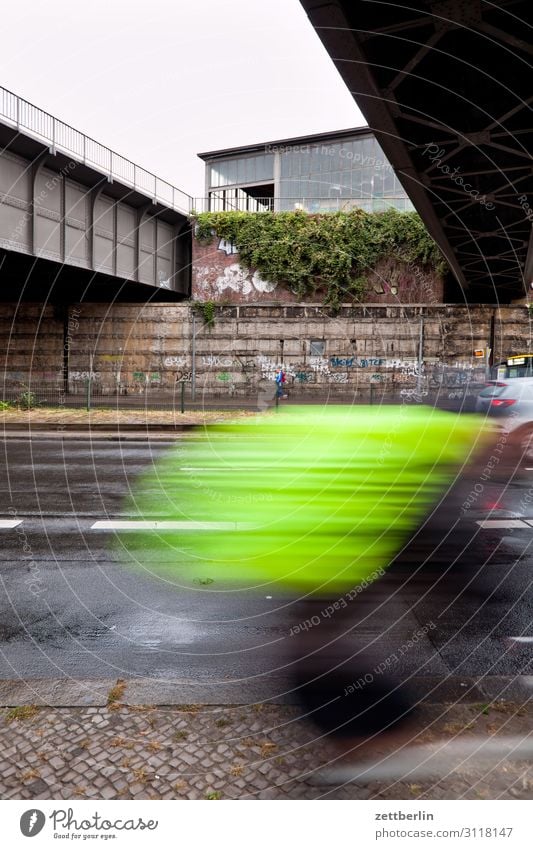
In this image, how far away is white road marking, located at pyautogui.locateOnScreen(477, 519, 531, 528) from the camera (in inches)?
347

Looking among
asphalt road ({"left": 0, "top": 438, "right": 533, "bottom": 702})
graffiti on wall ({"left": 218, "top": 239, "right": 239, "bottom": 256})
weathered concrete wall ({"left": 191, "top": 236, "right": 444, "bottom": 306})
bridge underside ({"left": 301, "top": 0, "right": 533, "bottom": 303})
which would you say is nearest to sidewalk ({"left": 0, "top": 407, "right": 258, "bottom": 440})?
weathered concrete wall ({"left": 191, "top": 236, "right": 444, "bottom": 306})

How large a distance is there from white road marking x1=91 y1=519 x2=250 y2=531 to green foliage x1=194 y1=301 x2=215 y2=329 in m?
26.7

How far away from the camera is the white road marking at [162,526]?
8.62 meters

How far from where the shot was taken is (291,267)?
34375 mm

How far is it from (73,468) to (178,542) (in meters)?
6.47

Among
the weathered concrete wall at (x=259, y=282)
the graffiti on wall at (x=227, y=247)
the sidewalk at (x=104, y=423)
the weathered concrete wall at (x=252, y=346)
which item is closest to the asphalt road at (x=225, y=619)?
the sidewalk at (x=104, y=423)

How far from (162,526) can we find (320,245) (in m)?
28.7

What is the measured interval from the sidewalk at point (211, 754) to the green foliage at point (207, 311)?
104ft

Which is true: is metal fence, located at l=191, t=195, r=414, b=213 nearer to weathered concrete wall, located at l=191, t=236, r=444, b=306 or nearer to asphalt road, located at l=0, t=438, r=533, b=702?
weathered concrete wall, located at l=191, t=236, r=444, b=306

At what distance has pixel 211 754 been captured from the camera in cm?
335

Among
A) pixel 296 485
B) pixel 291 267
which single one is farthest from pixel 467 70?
pixel 291 267
